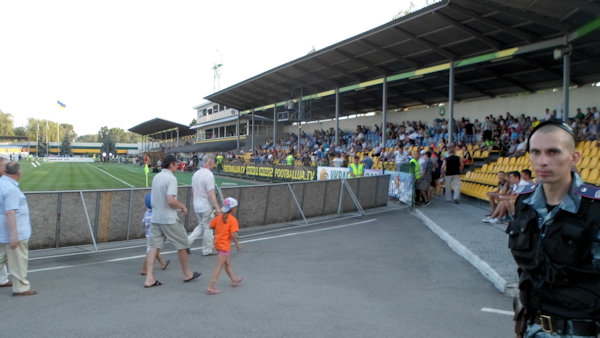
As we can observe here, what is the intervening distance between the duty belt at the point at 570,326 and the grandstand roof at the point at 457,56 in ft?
43.2

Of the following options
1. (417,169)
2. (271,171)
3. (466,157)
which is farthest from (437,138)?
(271,171)

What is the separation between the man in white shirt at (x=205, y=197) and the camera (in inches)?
332

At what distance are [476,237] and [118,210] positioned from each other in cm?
826

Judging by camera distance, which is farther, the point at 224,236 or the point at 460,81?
the point at 460,81

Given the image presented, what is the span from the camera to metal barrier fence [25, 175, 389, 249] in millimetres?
9258

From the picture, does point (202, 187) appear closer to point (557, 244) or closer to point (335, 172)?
point (557, 244)

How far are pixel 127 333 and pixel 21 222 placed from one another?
279 centimetres

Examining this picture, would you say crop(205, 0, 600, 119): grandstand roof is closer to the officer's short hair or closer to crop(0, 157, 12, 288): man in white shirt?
the officer's short hair

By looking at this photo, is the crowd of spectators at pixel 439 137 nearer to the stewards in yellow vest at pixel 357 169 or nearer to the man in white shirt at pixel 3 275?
the stewards in yellow vest at pixel 357 169

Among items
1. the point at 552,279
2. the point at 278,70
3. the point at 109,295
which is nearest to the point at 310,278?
the point at 109,295

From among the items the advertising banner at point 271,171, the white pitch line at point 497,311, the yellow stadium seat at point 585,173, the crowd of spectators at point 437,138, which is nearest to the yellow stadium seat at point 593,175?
the yellow stadium seat at point 585,173

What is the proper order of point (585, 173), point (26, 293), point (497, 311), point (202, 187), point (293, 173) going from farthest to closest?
point (293, 173) < point (585, 173) < point (202, 187) < point (26, 293) < point (497, 311)

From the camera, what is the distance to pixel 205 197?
870 cm

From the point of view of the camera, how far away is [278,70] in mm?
29484
